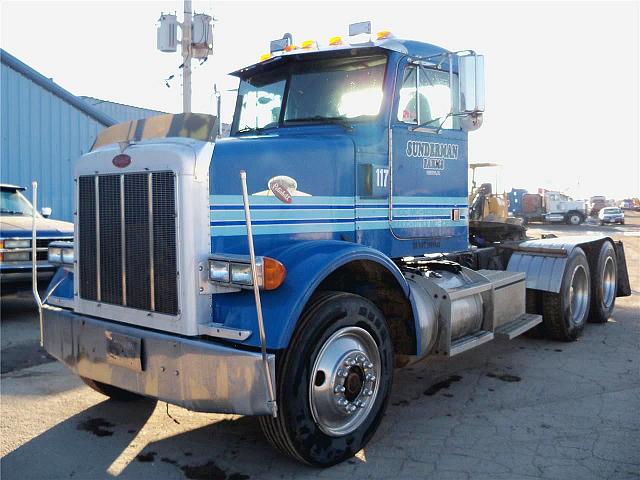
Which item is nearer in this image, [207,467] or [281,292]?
[281,292]

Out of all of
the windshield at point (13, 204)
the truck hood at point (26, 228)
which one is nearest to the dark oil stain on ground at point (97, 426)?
the truck hood at point (26, 228)

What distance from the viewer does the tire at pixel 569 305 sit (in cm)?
662

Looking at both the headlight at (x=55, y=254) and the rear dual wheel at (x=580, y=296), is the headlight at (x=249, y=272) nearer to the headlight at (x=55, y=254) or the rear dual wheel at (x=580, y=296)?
the headlight at (x=55, y=254)

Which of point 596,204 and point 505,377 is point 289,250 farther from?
point 596,204

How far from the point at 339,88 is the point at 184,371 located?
2498 millimetres

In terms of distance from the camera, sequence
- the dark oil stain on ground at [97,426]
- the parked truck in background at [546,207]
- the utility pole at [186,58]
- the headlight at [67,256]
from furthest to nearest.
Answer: the parked truck in background at [546,207]
the utility pole at [186,58]
the headlight at [67,256]
the dark oil stain on ground at [97,426]

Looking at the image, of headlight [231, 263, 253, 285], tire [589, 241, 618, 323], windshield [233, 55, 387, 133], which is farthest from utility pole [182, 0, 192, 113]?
headlight [231, 263, 253, 285]

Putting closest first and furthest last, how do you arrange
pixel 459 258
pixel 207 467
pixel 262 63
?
pixel 207 467 < pixel 262 63 < pixel 459 258

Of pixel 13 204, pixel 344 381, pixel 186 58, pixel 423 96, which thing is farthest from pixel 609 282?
pixel 186 58

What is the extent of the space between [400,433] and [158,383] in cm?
169

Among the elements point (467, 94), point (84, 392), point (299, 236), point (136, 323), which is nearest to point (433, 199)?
point (467, 94)

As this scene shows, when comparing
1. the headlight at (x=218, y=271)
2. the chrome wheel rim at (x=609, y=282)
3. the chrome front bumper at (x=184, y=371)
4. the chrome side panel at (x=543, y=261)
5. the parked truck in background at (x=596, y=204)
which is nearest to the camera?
the chrome front bumper at (x=184, y=371)

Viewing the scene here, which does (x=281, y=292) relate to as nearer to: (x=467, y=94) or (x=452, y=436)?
(x=452, y=436)

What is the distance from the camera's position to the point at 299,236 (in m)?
3.95
